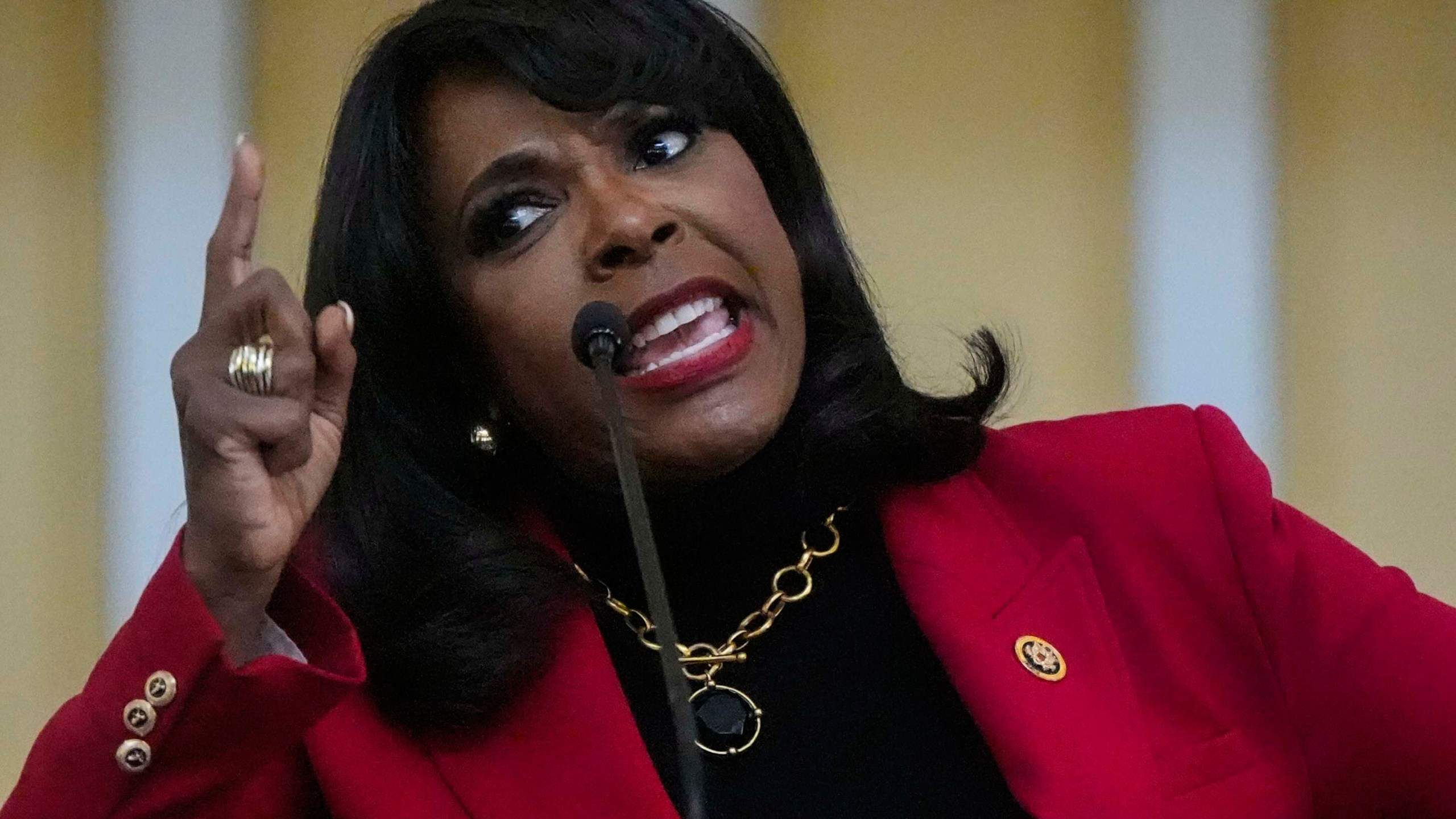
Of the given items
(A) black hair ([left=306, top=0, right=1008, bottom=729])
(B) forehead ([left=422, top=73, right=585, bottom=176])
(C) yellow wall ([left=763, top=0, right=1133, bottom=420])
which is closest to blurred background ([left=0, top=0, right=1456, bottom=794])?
(C) yellow wall ([left=763, top=0, right=1133, bottom=420])

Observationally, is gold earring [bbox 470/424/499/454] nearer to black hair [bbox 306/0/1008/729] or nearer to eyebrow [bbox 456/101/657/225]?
black hair [bbox 306/0/1008/729]

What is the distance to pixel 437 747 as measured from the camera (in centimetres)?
123

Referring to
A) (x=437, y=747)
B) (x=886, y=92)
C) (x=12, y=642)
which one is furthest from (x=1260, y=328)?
(x=12, y=642)

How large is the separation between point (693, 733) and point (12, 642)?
4.47 ft

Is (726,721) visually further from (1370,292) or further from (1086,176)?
(1370,292)

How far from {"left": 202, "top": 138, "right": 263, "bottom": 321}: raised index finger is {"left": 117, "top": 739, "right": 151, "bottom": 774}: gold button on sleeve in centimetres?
28

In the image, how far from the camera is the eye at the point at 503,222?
1335 mm

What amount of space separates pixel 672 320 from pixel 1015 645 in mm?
380

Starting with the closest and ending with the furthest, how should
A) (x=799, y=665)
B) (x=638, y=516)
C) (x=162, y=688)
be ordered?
(x=638, y=516) < (x=162, y=688) < (x=799, y=665)

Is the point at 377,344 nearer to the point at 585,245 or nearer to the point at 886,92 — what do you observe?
the point at 585,245

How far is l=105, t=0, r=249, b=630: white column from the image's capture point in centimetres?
193

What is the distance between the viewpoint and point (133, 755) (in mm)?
1023

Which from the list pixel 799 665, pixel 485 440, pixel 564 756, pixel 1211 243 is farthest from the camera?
pixel 1211 243

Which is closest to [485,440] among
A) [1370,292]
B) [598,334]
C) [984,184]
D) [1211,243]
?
[598,334]
